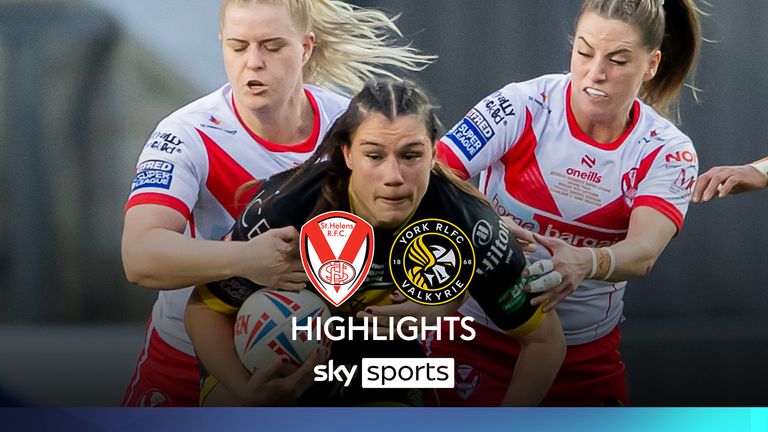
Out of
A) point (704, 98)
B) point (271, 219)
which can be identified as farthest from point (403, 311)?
point (704, 98)

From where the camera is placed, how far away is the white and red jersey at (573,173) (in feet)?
9.68

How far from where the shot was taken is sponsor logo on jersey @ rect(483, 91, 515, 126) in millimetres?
2953

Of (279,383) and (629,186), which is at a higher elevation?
(629,186)

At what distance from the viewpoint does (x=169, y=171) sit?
288 cm

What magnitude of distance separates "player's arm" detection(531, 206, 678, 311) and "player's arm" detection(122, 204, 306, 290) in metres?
0.79

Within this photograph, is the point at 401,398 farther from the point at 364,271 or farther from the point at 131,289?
the point at 131,289

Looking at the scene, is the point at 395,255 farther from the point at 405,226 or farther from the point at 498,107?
the point at 498,107

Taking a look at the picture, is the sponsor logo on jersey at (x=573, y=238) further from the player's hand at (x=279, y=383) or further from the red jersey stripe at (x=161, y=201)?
the red jersey stripe at (x=161, y=201)

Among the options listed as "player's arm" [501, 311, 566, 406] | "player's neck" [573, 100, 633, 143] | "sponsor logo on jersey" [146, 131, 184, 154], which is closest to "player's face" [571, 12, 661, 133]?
"player's neck" [573, 100, 633, 143]

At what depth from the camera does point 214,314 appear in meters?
2.89

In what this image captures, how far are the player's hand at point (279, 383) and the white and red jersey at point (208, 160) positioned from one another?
0.31 meters

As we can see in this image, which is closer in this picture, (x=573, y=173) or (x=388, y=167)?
(x=388, y=167)

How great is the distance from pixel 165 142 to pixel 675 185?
5.20 ft

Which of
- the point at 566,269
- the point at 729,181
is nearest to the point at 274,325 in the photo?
the point at 566,269
